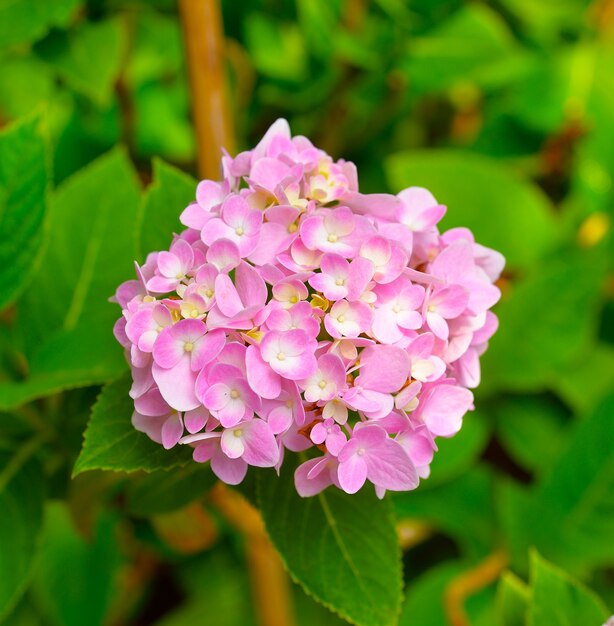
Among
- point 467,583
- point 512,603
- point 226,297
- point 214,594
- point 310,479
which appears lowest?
point 214,594

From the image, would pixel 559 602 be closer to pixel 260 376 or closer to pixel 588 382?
pixel 260 376

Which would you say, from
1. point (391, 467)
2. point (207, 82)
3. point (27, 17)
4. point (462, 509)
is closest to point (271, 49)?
point (207, 82)

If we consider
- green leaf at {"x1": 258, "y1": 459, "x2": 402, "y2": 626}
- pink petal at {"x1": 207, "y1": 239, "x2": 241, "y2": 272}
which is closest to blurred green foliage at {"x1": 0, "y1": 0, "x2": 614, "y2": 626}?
green leaf at {"x1": 258, "y1": 459, "x2": 402, "y2": 626}

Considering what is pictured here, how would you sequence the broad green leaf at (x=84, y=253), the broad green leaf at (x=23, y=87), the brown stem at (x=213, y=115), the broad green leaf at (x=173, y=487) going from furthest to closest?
1. the broad green leaf at (x=23, y=87)
2. the brown stem at (x=213, y=115)
3. the broad green leaf at (x=84, y=253)
4. the broad green leaf at (x=173, y=487)

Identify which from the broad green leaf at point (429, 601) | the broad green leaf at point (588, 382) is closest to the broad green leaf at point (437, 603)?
the broad green leaf at point (429, 601)

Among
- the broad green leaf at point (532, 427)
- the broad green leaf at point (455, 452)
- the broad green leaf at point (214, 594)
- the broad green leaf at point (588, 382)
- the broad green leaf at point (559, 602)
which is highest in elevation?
the broad green leaf at point (559, 602)

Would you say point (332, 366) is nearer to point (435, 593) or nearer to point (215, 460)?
point (215, 460)

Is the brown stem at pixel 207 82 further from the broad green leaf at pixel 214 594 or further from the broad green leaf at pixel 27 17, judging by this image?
the broad green leaf at pixel 214 594
